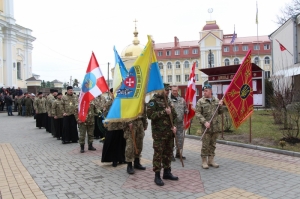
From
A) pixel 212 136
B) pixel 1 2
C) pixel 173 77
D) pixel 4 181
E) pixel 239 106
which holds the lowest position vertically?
pixel 4 181

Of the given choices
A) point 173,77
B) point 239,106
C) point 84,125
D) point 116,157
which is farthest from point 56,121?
point 173,77

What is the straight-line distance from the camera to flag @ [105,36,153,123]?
573cm

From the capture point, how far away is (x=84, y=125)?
8.86 metres

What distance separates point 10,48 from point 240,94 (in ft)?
120

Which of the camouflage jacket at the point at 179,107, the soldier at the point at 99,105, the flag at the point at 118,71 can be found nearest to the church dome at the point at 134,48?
the soldier at the point at 99,105

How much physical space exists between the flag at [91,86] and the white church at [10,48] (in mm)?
30376

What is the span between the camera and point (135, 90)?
5836 mm

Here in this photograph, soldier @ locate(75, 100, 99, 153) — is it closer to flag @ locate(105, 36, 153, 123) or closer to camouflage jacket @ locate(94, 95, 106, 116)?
camouflage jacket @ locate(94, 95, 106, 116)

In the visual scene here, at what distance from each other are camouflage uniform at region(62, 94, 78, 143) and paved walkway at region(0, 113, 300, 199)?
6.10ft

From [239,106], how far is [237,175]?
2.18m

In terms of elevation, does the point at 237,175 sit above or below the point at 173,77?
below

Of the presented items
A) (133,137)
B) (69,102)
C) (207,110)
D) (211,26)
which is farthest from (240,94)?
(211,26)

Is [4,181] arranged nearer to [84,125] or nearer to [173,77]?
[84,125]

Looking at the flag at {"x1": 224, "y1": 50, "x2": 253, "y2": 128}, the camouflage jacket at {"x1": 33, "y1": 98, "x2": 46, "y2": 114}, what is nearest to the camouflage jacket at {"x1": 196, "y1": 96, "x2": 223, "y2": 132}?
the flag at {"x1": 224, "y1": 50, "x2": 253, "y2": 128}
